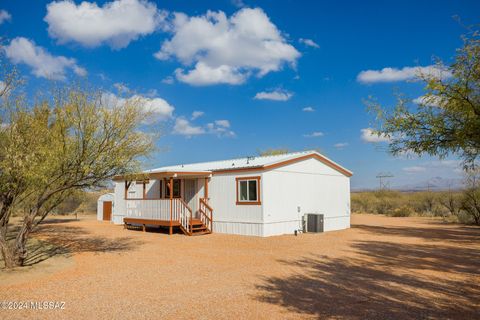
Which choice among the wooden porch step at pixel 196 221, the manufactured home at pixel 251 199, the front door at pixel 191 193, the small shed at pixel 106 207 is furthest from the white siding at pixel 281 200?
the small shed at pixel 106 207

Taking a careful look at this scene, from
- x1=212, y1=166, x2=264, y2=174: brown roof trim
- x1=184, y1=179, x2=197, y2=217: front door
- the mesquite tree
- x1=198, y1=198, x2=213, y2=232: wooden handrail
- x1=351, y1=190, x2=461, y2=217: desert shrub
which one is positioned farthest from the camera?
x1=351, y1=190, x2=461, y2=217: desert shrub

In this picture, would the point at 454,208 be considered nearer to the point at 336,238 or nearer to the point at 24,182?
the point at 336,238

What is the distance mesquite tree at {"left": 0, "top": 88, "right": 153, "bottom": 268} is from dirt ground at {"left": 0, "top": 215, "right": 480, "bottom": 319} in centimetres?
206

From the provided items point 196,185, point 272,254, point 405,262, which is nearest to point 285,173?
point 196,185

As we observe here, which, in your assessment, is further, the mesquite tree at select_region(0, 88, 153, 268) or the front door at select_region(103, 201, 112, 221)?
the front door at select_region(103, 201, 112, 221)

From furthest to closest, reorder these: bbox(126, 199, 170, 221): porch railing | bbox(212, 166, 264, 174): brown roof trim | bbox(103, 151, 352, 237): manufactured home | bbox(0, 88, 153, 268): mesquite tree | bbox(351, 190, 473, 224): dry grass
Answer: bbox(351, 190, 473, 224): dry grass < bbox(126, 199, 170, 221): porch railing < bbox(103, 151, 352, 237): manufactured home < bbox(212, 166, 264, 174): brown roof trim < bbox(0, 88, 153, 268): mesquite tree

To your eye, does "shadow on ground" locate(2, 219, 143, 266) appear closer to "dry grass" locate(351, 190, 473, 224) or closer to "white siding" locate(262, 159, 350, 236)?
"white siding" locate(262, 159, 350, 236)

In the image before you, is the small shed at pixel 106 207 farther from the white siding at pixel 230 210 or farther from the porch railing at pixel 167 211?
the white siding at pixel 230 210

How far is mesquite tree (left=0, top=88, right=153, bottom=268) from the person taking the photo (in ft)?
31.5

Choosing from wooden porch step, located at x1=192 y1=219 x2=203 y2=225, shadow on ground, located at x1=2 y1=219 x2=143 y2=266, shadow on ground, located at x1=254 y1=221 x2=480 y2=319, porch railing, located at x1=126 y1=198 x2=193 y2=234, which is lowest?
shadow on ground, located at x1=254 y1=221 x2=480 y2=319

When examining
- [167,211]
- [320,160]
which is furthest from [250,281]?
[320,160]

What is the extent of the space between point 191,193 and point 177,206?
6.80ft

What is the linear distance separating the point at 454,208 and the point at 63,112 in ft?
99.7

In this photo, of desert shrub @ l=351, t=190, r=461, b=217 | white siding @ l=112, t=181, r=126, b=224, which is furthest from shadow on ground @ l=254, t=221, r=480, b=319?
desert shrub @ l=351, t=190, r=461, b=217
